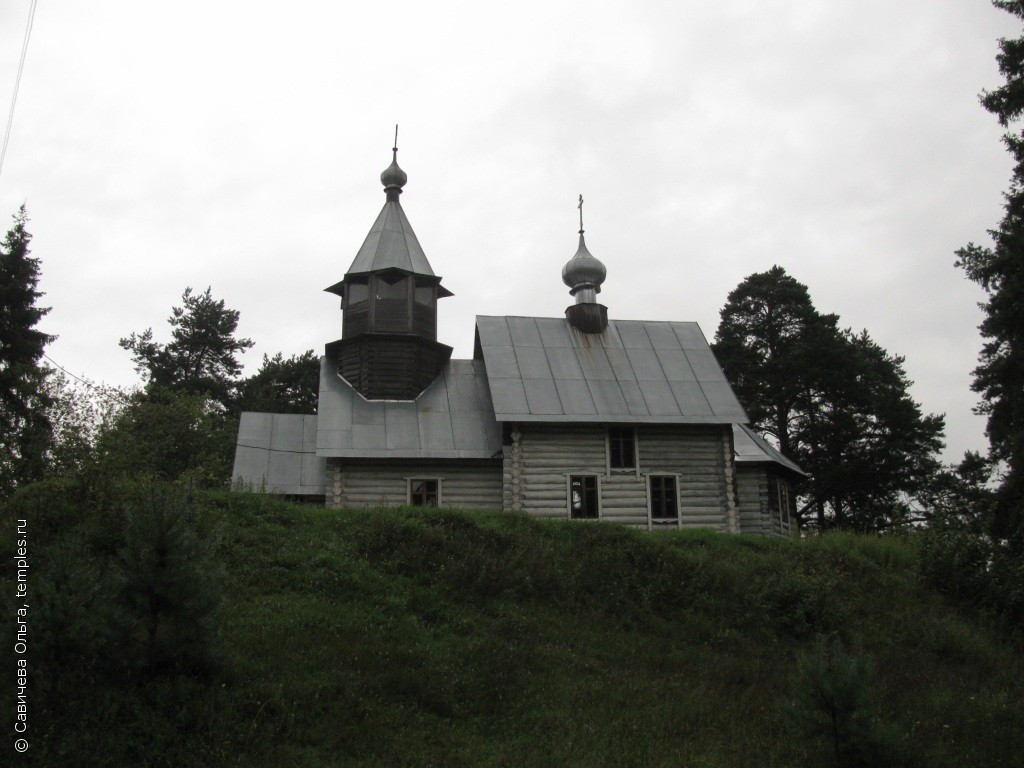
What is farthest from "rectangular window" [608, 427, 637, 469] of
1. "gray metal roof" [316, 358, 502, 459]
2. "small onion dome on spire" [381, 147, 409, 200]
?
"small onion dome on spire" [381, 147, 409, 200]

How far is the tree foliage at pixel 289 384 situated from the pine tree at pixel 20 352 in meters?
14.8

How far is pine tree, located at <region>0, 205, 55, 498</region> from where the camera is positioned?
26.0 m

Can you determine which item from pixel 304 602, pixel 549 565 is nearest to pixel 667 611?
pixel 549 565

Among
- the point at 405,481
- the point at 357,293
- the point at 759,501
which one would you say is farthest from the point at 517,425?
the point at 759,501

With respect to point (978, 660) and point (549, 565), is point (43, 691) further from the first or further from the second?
point (978, 660)

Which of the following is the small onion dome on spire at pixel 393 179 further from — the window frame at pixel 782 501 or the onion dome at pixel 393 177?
the window frame at pixel 782 501

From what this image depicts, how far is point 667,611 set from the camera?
16328mm

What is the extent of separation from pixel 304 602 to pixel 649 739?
596 centimetres

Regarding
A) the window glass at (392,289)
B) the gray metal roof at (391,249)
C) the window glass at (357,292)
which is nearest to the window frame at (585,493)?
the window glass at (392,289)

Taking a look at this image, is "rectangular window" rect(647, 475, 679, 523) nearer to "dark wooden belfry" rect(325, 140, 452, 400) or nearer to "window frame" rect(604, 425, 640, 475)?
"window frame" rect(604, 425, 640, 475)

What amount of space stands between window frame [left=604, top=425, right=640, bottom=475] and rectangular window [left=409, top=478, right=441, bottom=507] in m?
4.58

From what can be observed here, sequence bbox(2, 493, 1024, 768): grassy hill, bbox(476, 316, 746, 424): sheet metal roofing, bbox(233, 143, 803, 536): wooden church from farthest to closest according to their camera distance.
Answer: bbox(476, 316, 746, 424): sheet metal roofing
bbox(233, 143, 803, 536): wooden church
bbox(2, 493, 1024, 768): grassy hill

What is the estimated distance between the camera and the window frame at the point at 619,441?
76.6ft

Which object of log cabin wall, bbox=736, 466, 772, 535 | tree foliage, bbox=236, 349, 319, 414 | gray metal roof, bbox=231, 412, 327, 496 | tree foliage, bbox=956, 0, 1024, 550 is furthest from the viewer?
tree foliage, bbox=236, 349, 319, 414
